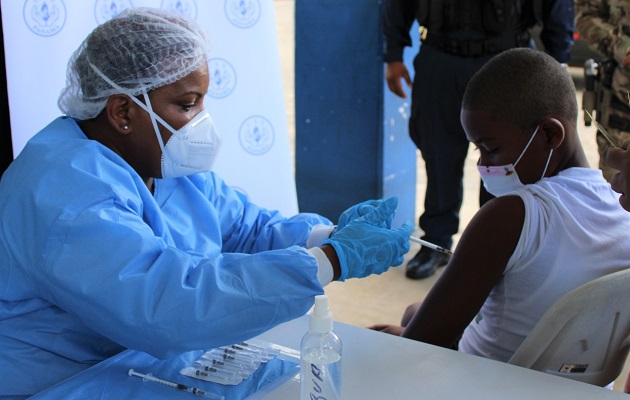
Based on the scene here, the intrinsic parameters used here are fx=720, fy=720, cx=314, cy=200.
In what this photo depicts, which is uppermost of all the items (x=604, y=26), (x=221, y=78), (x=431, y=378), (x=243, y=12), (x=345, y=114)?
(x=243, y=12)

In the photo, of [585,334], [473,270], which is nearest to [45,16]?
[473,270]

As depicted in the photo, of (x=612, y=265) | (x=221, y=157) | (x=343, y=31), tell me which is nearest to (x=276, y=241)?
(x=612, y=265)

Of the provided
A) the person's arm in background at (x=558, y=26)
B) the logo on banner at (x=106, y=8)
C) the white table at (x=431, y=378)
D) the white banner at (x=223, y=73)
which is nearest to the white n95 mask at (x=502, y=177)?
the white table at (x=431, y=378)

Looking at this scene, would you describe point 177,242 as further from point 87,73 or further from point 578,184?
point 578,184

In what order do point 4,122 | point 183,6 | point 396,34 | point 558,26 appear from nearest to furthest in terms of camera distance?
point 4,122 < point 183,6 < point 558,26 < point 396,34

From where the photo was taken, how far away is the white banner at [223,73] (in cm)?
201

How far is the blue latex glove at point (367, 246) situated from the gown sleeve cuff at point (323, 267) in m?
0.03

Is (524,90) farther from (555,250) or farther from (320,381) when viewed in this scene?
(320,381)

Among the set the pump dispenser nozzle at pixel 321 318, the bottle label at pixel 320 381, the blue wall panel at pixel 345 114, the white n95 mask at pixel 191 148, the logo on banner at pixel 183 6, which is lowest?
the blue wall panel at pixel 345 114

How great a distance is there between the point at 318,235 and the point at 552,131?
21.3 inches

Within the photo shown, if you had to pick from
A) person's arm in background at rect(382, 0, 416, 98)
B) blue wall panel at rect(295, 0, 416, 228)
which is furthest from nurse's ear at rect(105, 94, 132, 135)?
blue wall panel at rect(295, 0, 416, 228)

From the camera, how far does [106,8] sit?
2227 mm

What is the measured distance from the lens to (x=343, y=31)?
→ 3752mm

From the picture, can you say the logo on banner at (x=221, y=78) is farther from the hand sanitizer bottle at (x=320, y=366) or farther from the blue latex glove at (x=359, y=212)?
the hand sanitizer bottle at (x=320, y=366)
